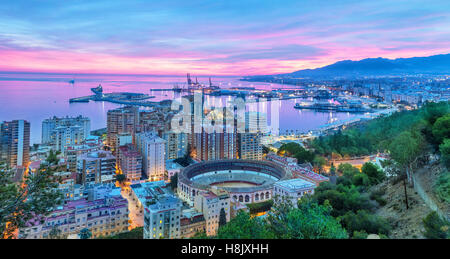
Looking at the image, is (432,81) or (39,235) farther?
(432,81)

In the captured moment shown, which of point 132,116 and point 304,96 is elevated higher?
point 304,96

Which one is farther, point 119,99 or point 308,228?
point 119,99

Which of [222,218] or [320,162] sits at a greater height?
[320,162]

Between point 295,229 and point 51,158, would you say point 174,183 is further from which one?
point 51,158

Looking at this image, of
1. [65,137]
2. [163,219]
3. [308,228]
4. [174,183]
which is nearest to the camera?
[308,228]

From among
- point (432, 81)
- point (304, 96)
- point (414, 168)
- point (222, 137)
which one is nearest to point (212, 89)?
point (304, 96)

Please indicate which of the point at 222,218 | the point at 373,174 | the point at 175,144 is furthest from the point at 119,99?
the point at 373,174

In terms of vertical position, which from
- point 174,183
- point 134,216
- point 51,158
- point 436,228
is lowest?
point 134,216
